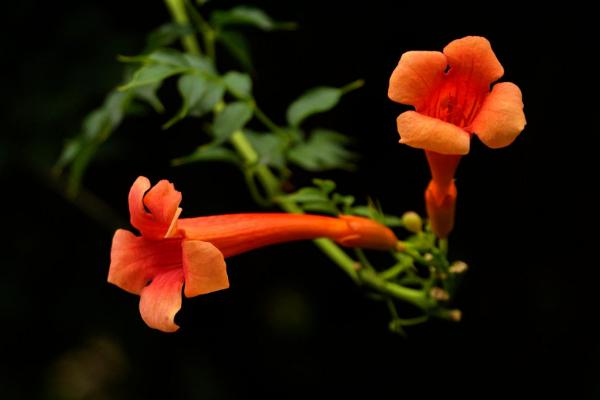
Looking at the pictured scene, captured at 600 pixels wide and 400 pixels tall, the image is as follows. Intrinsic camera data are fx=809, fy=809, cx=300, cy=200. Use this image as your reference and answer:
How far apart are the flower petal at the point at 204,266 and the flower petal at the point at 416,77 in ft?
1.64

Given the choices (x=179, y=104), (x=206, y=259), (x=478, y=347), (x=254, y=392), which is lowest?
(x=254, y=392)

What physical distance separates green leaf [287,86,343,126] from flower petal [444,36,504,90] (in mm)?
744

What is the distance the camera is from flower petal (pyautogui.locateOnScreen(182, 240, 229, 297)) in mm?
1595

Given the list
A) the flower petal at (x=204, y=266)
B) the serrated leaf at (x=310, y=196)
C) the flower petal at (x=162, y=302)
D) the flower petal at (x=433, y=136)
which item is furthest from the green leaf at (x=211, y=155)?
the flower petal at (x=433, y=136)

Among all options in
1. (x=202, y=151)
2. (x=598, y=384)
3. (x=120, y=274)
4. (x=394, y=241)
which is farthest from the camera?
(x=598, y=384)

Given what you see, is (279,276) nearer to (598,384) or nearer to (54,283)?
(54,283)

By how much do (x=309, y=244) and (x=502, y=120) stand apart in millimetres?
2667

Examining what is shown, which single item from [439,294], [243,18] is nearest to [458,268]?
[439,294]

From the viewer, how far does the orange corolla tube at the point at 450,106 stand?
1603mm

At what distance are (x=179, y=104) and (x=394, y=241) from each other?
2041 mm

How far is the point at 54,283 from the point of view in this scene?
424cm

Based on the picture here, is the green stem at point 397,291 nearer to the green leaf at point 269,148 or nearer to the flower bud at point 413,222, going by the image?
the flower bud at point 413,222

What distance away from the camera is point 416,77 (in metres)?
1.74

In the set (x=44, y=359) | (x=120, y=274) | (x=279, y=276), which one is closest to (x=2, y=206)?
(x=44, y=359)
